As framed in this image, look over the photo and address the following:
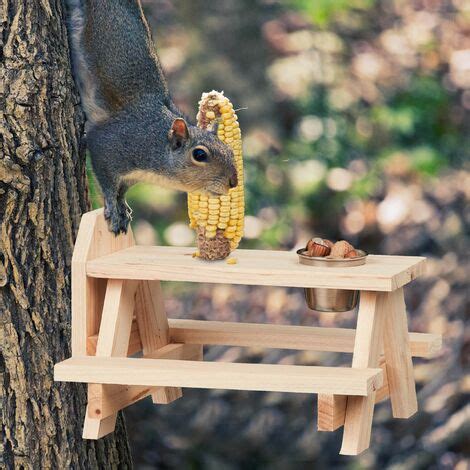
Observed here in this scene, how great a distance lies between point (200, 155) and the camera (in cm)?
196

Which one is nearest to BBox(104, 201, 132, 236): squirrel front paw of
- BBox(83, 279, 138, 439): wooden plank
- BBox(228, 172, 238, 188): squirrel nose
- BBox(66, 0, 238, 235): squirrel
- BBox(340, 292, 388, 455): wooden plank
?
BBox(66, 0, 238, 235): squirrel

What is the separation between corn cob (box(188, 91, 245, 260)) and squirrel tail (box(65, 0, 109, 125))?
195 mm

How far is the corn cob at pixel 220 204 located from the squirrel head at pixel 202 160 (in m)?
0.03

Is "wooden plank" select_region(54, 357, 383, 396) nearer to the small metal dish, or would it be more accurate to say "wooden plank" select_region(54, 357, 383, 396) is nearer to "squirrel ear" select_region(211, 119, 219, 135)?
the small metal dish

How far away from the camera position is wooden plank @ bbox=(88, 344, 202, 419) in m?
1.89

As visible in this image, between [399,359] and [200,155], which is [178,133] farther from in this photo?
[399,359]

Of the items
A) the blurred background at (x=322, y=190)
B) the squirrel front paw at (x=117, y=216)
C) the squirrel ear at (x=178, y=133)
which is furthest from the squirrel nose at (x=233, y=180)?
the blurred background at (x=322, y=190)

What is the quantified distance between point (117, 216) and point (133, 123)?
0.18 m

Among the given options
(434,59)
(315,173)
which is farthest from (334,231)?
(434,59)

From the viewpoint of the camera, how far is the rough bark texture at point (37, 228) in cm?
201

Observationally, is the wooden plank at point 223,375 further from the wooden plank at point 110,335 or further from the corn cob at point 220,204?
the corn cob at point 220,204

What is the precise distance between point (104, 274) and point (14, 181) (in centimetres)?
25

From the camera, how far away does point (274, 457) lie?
3.82 metres

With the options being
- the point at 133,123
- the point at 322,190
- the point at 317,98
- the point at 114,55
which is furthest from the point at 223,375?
the point at 317,98
